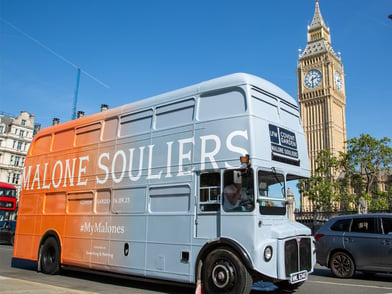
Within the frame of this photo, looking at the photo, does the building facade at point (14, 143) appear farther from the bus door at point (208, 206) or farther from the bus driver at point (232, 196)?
the bus driver at point (232, 196)

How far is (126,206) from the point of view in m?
9.11

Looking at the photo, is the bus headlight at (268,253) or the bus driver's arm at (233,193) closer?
the bus headlight at (268,253)

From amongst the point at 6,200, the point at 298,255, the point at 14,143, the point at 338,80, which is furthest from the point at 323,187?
the point at 338,80

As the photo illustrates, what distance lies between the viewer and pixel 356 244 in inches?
421

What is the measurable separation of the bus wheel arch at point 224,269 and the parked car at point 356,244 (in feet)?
17.7

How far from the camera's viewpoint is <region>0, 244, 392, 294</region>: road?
7648 millimetres

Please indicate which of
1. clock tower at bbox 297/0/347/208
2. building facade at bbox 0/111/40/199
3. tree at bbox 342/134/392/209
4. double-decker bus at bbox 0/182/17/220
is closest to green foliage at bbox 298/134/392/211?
tree at bbox 342/134/392/209

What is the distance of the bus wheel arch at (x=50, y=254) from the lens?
1071cm

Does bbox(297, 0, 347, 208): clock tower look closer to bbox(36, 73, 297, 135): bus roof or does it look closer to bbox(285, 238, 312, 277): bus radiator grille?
bbox(36, 73, 297, 135): bus roof

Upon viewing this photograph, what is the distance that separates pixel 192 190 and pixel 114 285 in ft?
11.5

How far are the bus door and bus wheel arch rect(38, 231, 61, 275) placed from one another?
208 inches

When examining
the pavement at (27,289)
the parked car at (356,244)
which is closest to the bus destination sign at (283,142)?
the parked car at (356,244)

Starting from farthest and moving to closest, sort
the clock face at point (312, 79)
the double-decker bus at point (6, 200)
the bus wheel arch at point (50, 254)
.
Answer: the clock face at point (312, 79) → the double-decker bus at point (6, 200) → the bus wheel arch at point (50, 254)

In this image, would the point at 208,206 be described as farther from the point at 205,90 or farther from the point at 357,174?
the point at 357,174
